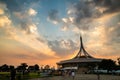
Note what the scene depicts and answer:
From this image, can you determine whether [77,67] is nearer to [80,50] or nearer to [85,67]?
[85,67]

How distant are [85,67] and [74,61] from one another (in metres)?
7.20

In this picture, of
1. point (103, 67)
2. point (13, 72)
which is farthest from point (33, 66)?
point (13, 72)

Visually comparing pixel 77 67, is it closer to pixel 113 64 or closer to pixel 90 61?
pixel 90 61

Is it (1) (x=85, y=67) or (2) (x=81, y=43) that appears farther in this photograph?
(2) (x=81, y=43)

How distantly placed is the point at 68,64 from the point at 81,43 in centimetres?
2561

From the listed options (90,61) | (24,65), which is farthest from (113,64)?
(24,65)

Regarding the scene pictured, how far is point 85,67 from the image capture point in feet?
387

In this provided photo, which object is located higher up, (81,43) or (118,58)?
(81,43)

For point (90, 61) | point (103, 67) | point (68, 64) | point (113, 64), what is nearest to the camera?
point (113, 64)

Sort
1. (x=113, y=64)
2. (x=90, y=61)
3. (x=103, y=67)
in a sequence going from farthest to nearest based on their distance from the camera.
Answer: (x=90, y=61)
(x=103, y=67)
(x=113, y=64)

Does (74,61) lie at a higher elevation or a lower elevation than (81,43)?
lower

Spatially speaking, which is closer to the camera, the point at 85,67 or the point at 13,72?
the point at 13,72

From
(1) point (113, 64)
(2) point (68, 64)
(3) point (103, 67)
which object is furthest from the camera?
(2) point (68, 64)

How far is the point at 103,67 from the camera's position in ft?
300
